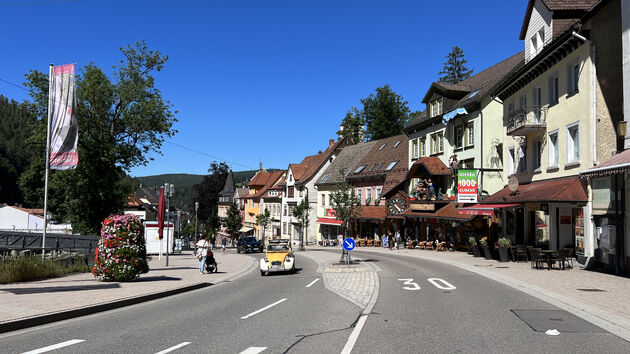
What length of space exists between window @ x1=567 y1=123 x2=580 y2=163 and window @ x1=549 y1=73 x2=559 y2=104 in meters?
2.03

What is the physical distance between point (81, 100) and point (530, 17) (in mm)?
31138

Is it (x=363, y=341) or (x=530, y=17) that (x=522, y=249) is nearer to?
(x=530, y=17)

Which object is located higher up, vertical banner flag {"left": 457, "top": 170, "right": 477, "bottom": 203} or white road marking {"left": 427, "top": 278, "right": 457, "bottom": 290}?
vertical banner flag {"left": 457, "top": 170, "right": 477, "bottom": 203}

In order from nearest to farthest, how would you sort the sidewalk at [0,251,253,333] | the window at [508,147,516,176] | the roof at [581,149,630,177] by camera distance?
the sidewalk at [0,251,253,333] < the roof at [581,149,630,177] < the window at [508,147,516,176]

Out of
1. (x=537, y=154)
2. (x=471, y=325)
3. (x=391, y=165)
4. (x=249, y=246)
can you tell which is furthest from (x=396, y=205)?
(x=471, y=325)

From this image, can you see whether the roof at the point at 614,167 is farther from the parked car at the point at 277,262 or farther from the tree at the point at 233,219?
the tree at the point at 233,219

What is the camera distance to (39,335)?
826 centimetres

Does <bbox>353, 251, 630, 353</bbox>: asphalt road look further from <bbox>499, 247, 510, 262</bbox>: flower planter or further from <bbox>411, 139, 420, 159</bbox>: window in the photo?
<bbox>411, 139, 420, 159</bbox>: window

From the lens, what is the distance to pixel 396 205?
41.9m

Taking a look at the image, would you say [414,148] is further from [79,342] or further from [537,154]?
[79,342]

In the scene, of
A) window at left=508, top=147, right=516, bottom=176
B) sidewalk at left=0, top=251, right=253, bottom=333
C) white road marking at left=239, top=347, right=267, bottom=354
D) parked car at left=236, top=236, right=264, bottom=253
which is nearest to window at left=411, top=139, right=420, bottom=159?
window at left=508, top=147, right=516, bottom=176

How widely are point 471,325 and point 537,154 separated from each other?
1910 centimetres

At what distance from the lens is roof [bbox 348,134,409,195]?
45656 millimetres

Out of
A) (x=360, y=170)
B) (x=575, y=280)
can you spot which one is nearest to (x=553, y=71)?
(x=575, y=280)
